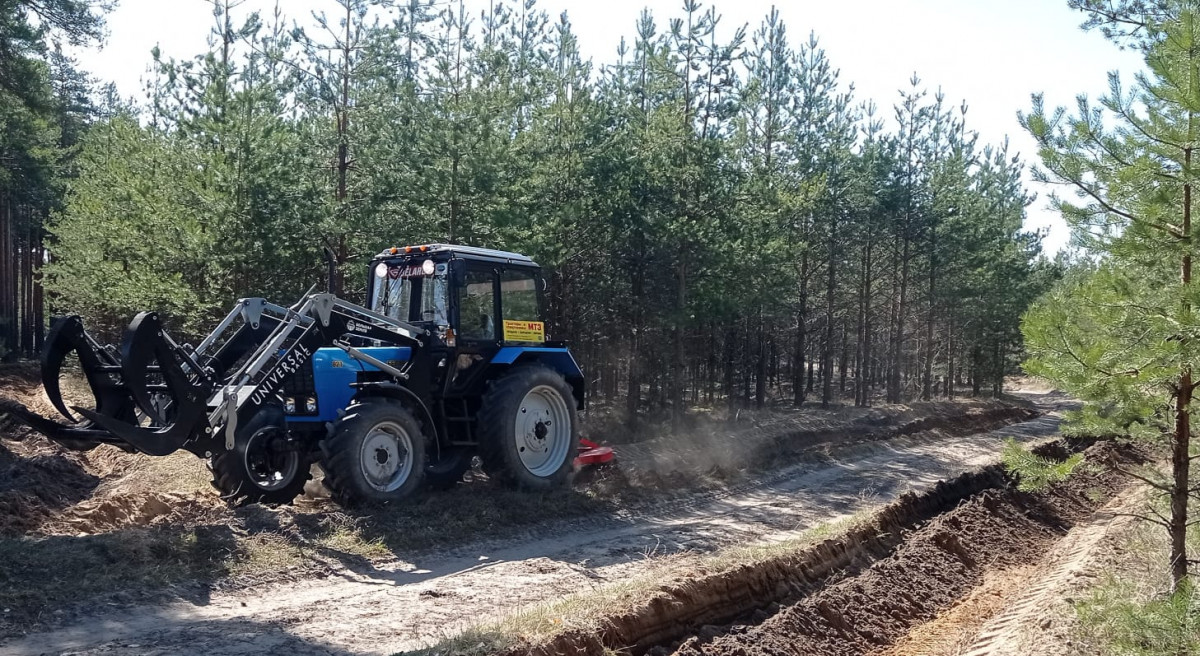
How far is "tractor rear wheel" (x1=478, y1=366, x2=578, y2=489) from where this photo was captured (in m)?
11.3

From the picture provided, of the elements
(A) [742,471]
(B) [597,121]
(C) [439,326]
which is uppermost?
(B) [597,121]

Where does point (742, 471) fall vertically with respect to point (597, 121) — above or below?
below

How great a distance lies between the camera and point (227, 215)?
58.0 feet

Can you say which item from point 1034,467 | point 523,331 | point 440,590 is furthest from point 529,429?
point 1034,467

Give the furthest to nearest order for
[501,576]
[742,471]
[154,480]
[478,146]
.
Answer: [478,146], [742,471], [154,480], [501,576]

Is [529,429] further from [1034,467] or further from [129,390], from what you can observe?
[1034,467]

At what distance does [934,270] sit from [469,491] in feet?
93.5

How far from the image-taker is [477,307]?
11594 mm

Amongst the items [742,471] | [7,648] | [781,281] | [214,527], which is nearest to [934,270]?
[781,281]

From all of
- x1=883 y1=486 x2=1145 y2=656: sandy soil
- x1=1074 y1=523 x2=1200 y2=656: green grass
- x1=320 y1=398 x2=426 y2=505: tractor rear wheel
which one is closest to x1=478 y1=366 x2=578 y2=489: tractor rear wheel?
x1=320 y1=398 x2=426 y2=505: tractor rear wheel

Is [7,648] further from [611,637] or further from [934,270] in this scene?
[934,270]

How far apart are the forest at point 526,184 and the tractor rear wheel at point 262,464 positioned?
25.9ft

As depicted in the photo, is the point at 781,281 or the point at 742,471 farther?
the point at 781,281

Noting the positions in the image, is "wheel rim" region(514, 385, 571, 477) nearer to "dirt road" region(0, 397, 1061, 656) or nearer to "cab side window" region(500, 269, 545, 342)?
"cab side window" region(500, 269, 545, 342)
